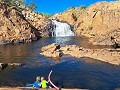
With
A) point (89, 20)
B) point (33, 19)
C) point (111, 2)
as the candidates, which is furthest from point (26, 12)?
point (111, 2)

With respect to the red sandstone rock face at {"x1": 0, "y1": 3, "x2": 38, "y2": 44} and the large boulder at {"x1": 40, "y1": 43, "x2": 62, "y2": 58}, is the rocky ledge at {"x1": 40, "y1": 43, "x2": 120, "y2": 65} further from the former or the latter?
the red sandstone rock face at {"x1": 0, "y1": 3, "x2": 38, "y2": 44}

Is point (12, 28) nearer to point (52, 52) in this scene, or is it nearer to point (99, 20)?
point (52, 52)

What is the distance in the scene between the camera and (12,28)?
82062mm

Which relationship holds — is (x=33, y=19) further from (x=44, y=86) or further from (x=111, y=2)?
(x=44, y=86)

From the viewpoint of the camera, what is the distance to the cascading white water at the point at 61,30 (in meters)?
106

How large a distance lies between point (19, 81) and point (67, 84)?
6.84 m

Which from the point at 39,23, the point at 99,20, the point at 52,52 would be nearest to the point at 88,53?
the point at 52,52

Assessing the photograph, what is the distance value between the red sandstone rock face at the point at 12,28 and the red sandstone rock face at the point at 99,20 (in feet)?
85.1

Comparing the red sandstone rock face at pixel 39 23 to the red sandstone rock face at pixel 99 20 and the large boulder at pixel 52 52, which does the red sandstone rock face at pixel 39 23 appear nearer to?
the red sandstone rock face at pixel 99 20

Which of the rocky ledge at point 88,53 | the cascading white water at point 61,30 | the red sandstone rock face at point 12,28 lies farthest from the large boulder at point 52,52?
the cascading white water at point 61,30

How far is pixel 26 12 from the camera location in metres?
107

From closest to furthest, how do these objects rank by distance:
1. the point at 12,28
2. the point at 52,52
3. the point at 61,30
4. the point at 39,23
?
1. the point at 52,52
2. the point at 12,28
3. the point at 39,23
4. the point at 61,30

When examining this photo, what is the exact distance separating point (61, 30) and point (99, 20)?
688 inches

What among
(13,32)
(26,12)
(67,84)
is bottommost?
(67,84)
